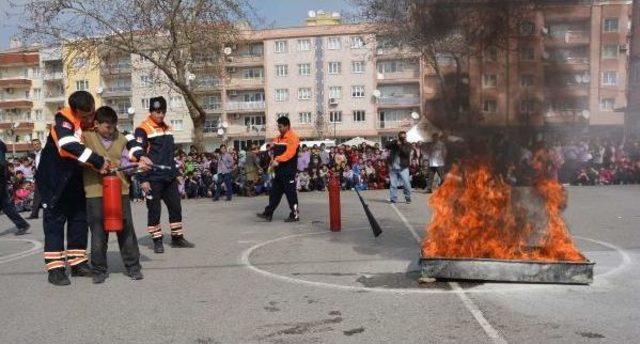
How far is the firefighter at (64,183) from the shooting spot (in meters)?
6.25

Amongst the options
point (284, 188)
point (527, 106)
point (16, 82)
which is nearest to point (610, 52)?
point (527, 106)

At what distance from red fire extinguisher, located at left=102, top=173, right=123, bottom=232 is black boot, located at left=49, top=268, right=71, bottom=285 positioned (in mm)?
710

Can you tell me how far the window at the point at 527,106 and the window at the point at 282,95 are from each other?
197 ft

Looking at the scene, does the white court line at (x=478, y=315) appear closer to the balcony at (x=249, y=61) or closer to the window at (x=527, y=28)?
the window at (x=527, y=28)

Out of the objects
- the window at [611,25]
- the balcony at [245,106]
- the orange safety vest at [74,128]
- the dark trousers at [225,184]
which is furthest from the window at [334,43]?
the orange safety vest at [74,128]

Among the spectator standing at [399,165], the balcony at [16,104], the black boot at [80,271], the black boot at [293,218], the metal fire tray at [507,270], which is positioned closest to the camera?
the metal fire tray at [507,270]

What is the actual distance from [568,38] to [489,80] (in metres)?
0.86

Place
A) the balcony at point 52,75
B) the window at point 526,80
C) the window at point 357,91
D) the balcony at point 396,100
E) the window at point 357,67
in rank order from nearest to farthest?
the window at point 526,80
the balcony at point 396,100
the window at point 357,67
the window at point 357,91
the balcony at point 52,75

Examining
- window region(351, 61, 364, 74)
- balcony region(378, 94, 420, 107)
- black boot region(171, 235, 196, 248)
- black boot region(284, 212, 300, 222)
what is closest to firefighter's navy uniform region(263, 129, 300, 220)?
black boot region(284, 212, 300, 222)

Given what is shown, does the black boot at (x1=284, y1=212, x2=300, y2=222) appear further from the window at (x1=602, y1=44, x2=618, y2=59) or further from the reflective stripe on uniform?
the window at (x1=602, y1=44, x2=618, y2=59)

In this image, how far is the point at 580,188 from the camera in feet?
59.1

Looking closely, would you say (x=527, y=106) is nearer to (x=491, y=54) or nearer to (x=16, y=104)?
(x=491, y=54)

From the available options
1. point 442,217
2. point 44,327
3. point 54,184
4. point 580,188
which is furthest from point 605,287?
point 580,188

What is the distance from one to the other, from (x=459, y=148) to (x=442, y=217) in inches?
30.7
